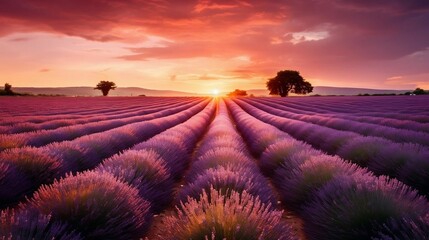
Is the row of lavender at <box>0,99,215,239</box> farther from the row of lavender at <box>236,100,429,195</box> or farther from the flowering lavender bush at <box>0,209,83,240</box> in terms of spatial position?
the row of lavender at <box>236,100,429,195</box>

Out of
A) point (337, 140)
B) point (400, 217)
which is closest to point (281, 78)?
point (337, 140)

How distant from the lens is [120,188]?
3.04 m

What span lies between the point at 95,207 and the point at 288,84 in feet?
268

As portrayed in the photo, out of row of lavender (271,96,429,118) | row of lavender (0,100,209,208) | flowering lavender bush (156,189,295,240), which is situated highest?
flowering lavender bush (156,189,295,240)

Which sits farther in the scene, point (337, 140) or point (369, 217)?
point (337, 140)

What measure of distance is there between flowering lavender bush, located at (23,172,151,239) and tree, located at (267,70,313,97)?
8056 cm

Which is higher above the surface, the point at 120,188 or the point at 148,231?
the point at 120,188

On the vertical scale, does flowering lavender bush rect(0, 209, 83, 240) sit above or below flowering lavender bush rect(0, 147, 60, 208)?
above

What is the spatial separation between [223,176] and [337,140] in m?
4.55

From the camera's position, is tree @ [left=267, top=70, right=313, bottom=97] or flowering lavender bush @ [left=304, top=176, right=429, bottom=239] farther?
tree @ [left=267, top=70, right=313, bottom=97]

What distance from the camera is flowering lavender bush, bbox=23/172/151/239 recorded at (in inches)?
104

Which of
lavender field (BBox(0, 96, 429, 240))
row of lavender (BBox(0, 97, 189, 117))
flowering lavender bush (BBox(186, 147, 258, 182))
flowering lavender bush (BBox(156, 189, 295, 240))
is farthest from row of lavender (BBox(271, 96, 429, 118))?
row of lavender (BBox(0, 97, 189, 117))

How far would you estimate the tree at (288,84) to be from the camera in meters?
81.6

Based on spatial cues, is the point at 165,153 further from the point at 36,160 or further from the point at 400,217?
the point at 400,217
